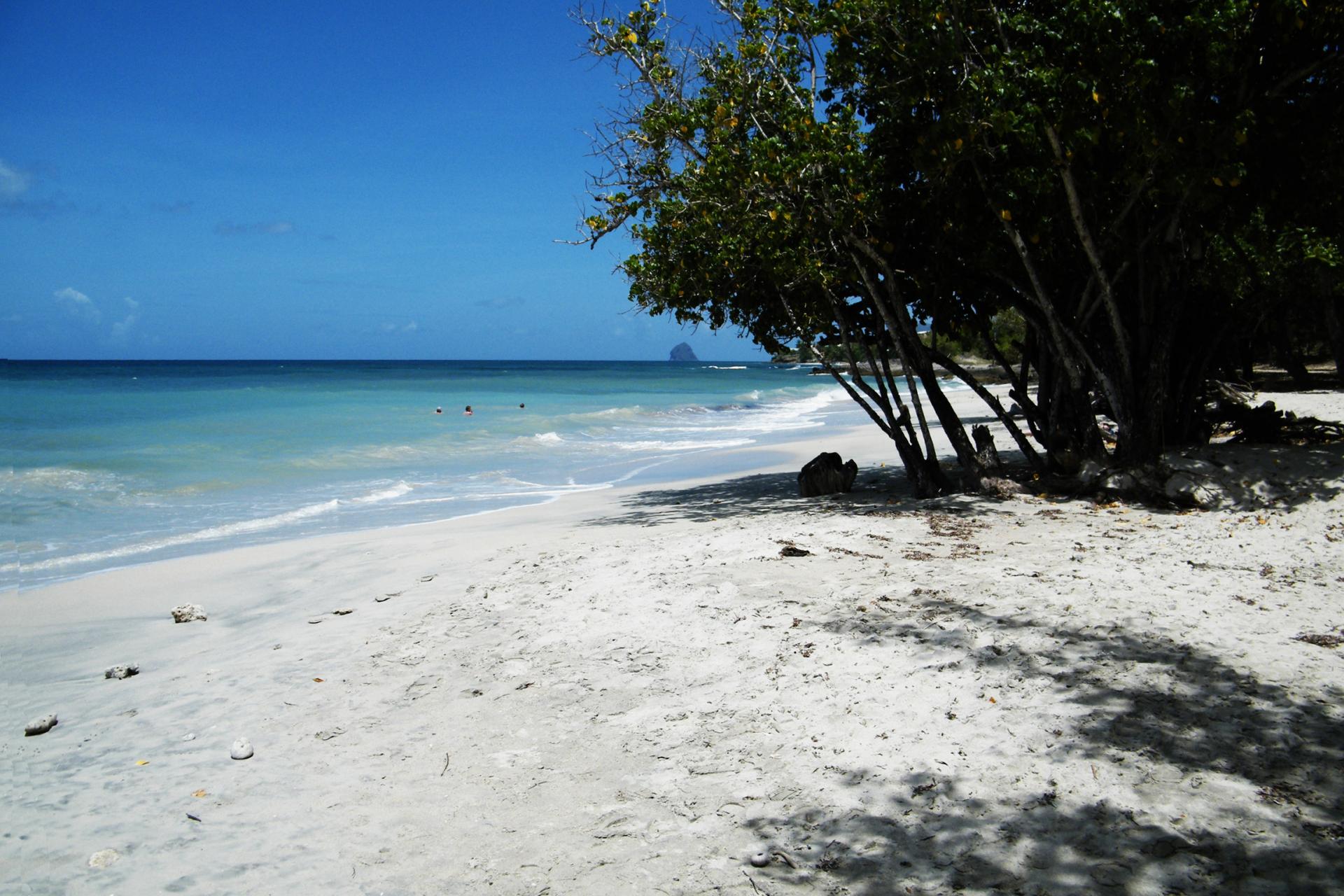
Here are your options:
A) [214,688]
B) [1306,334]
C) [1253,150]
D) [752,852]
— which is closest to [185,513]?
[214,688]

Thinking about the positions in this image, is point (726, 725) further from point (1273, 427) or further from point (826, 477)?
point (1273, 427)

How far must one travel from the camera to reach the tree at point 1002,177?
771 centimetres

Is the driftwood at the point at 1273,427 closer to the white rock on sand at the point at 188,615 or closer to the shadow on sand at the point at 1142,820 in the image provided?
the shadow on sand at the point at 1142,820

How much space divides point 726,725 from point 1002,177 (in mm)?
6628

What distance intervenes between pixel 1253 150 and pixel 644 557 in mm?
6993

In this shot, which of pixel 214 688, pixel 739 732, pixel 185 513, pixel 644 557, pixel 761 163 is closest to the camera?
pixel 739 732

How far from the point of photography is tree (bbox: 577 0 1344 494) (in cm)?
771

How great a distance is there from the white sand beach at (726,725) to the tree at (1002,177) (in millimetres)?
2982

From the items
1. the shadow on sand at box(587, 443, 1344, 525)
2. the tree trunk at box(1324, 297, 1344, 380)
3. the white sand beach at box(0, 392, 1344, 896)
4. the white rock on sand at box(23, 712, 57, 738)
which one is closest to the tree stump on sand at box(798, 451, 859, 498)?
the shadow on sand at box(587, 443, 1344, 525)

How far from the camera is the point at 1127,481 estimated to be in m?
9.20

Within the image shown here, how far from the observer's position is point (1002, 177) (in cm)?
877

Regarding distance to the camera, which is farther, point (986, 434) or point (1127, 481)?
point (986, 434)

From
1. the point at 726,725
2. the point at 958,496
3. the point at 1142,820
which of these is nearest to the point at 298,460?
the point at 958,496

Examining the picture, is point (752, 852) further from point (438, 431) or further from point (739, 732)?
point (438, 431)
